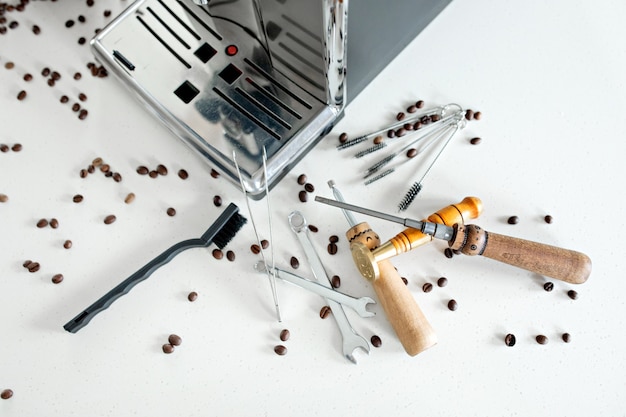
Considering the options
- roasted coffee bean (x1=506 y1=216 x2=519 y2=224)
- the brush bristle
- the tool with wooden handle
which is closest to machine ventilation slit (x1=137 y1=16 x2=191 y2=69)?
the brush bristle

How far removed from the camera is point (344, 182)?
0.84 meters

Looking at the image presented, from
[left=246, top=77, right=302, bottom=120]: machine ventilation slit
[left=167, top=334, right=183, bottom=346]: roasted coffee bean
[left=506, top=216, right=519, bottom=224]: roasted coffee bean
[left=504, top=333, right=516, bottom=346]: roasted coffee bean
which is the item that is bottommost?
[left=167, top=334, right=183, bottom=346]: roasted coffee bean

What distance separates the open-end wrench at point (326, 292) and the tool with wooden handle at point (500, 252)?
0.18ft

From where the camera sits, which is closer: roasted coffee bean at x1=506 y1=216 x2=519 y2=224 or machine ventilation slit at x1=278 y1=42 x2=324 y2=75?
machine ventilation slit at x1=278 y1=42 x2=324 y2=75

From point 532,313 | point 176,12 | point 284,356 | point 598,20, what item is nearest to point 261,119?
point 176,12

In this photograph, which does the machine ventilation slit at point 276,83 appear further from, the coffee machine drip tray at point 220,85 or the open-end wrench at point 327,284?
the open-end wrench at point 327,284

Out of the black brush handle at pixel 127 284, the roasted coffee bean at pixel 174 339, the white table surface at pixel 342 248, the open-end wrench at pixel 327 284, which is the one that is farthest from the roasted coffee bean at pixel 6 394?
the open-end wrench at pixel 327 284

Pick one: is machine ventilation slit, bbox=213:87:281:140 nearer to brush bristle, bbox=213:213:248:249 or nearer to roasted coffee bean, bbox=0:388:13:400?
brush bristle, bbox=213:213:248:249

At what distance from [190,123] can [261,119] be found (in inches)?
3.7

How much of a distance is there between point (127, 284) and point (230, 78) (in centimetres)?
31

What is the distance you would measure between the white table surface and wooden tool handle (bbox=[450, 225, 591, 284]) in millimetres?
64

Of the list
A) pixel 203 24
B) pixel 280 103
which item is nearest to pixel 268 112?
pixel 280 103

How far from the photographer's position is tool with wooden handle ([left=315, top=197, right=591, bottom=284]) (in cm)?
71

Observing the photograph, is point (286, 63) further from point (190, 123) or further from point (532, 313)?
point (532, 313)
